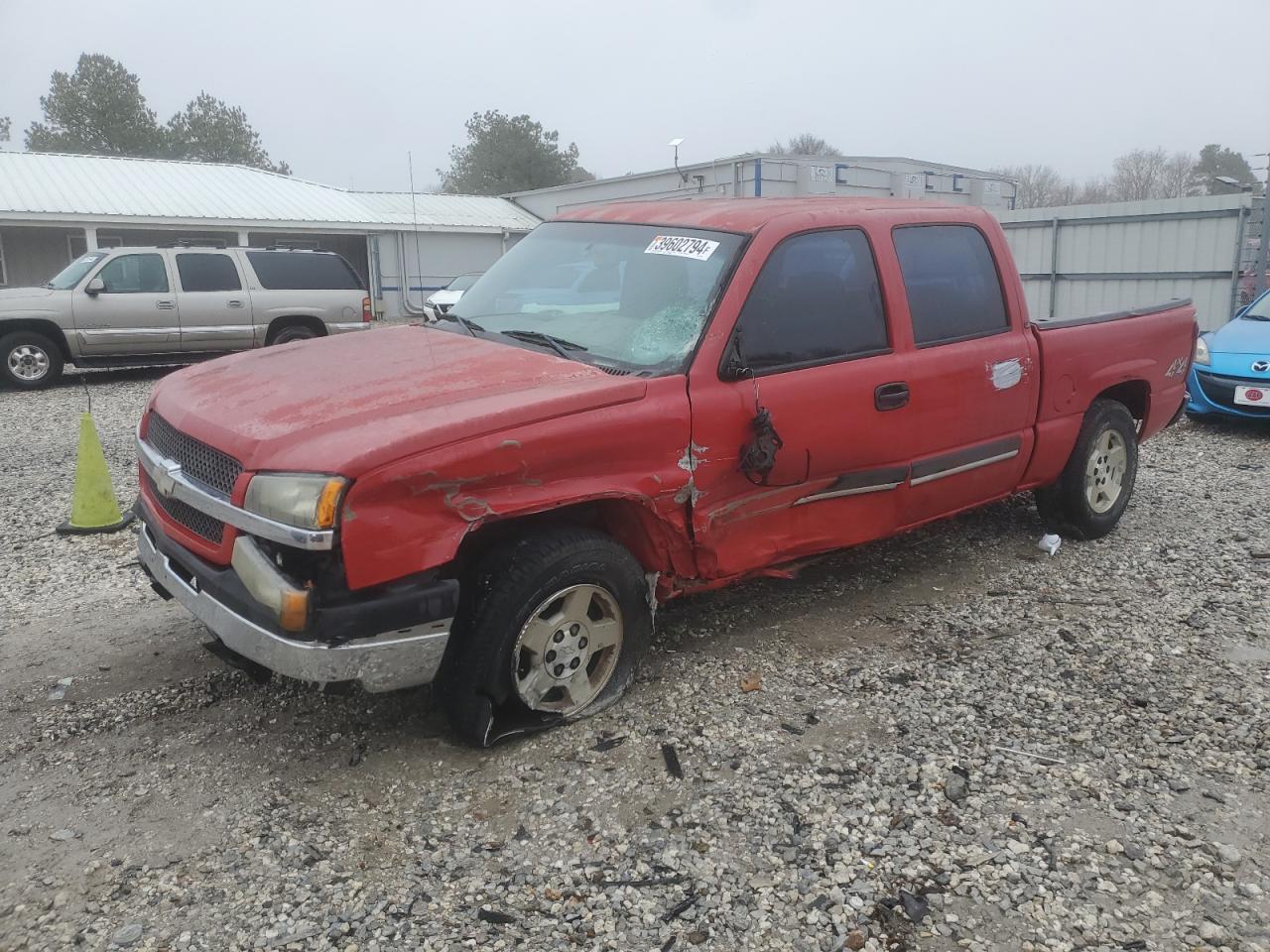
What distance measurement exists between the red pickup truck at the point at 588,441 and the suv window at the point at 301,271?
33.8ft

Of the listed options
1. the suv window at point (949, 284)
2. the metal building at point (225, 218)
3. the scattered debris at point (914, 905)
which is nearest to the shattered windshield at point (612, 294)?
the suv window at point (949, 284)

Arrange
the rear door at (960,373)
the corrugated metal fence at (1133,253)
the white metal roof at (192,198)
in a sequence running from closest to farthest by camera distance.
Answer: the rear door at (960,373) → the corrugated metal fence at (1133,253) → the white metal roof at (192,198)

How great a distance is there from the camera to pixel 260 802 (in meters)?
3.07

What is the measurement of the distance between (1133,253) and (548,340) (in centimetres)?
1366

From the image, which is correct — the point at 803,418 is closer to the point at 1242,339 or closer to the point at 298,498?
the point at 298,498

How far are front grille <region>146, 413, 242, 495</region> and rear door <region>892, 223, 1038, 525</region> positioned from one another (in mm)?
2759

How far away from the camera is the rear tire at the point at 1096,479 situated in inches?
213

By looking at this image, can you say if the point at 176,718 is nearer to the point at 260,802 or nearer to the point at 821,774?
the point at 260,802

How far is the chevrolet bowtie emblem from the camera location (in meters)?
3.32

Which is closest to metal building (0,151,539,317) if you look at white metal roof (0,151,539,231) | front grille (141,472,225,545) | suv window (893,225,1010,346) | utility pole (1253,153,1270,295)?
white metal roof (0,151,539,231)

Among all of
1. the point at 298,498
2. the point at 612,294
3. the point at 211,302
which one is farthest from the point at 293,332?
the point at 298,498

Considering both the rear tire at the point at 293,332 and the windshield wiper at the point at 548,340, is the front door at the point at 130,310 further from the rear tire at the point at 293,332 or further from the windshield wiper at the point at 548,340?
the windshield wiper at the point at 548,340

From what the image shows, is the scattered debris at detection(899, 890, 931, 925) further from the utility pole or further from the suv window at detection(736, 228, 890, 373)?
the utility pole

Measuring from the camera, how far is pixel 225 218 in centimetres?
2502
